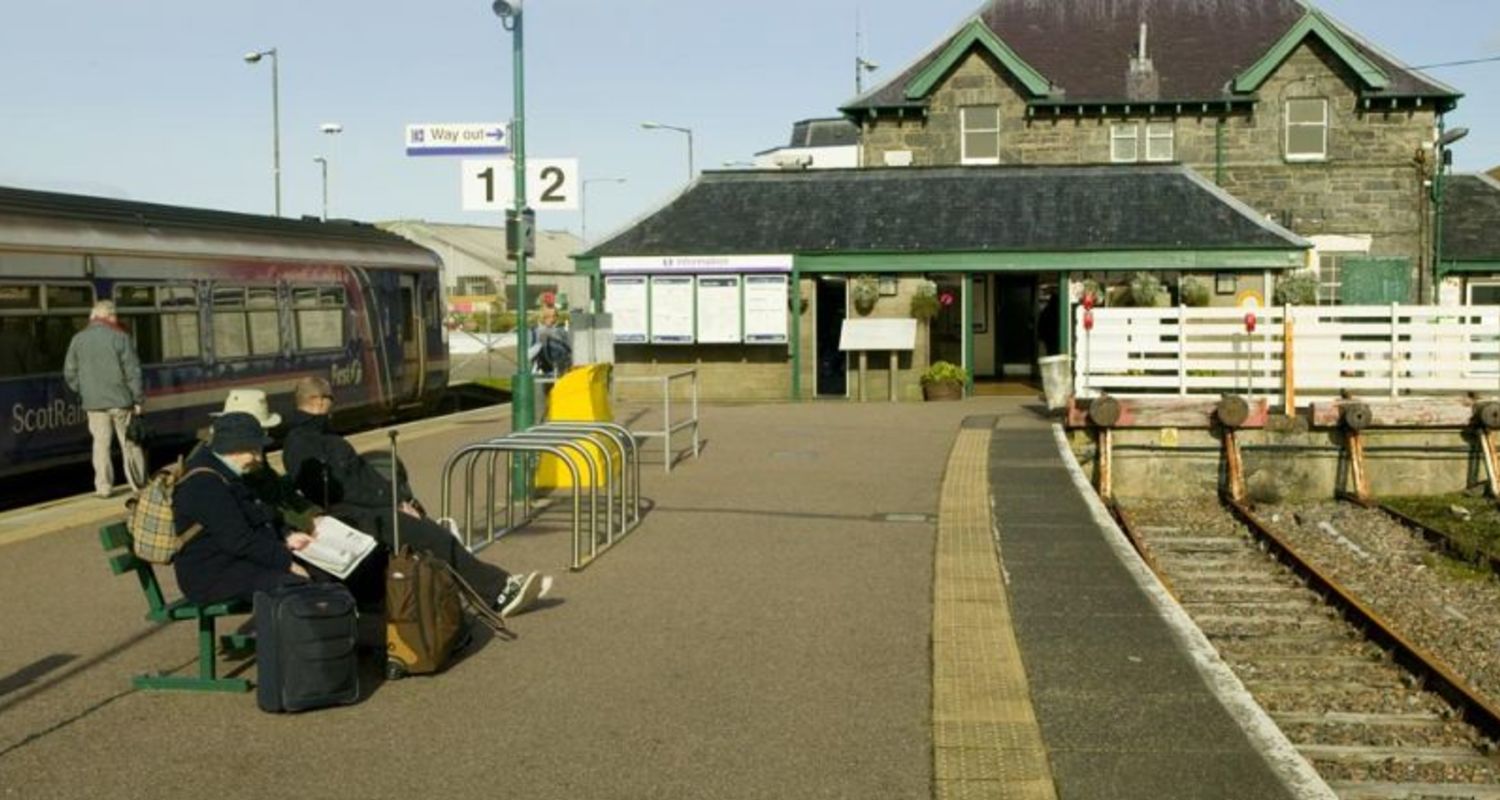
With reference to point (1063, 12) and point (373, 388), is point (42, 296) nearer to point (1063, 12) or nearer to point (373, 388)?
point (373, 388)

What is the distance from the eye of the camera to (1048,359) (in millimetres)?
22844

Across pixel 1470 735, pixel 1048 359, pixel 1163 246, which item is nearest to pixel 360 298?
pixel 1048 359

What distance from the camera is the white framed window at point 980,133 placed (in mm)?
35031

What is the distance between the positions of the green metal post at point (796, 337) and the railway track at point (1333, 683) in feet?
42.3

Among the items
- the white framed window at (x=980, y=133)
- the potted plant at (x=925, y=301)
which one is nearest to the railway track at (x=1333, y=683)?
the potted plant at (x=925, y=301)

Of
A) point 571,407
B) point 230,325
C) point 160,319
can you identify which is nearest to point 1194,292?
point 571,407

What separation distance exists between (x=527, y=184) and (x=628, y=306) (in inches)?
576

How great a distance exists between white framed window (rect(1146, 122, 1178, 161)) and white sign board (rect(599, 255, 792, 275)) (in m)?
11.4

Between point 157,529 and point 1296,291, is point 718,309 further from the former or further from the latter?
point 157,529

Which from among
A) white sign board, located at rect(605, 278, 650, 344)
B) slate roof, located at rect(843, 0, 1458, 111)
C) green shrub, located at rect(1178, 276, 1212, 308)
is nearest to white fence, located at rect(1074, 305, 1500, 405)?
green shrub, located at rect(1178, 276, 1212, 308)

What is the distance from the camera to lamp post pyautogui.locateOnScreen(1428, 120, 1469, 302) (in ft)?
112

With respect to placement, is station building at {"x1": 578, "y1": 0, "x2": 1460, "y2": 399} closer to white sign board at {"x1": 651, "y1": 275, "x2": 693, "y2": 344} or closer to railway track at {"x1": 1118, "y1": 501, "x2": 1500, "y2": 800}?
white sign board at {"x1": 651, "y1": 275, "x2": 693, "y2": 344}

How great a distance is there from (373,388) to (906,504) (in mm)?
11649

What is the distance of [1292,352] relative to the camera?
65.1 ft
